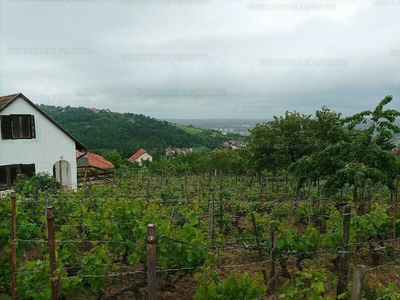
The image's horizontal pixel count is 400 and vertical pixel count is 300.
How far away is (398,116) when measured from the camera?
27.7ft

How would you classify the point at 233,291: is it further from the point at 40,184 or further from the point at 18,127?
the point at 18,127

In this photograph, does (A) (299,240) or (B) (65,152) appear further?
(B) (65,152)

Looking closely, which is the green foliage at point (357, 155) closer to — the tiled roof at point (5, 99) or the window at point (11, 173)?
the window at point (11, 173)

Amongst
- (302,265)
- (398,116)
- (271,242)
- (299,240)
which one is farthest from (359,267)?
(398,116)

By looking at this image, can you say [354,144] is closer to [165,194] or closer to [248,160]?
[165,194]

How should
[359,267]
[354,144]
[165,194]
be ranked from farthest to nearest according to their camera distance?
[165,194] < [354,144] < [359,267]

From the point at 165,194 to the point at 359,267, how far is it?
9.86 metres

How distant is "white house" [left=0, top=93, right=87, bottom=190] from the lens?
14.8 meters


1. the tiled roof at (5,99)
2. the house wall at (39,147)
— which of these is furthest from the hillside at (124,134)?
the tiled roof at (5,99)

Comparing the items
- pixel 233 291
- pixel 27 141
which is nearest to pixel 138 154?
pixel 27 141

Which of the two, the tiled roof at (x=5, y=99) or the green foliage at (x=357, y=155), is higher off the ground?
the tiled roof at (x=5, y=99)

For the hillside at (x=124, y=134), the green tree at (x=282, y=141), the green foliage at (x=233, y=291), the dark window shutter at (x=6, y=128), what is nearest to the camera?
the green foliage at (x=233, y=291)

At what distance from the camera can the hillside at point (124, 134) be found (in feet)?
194

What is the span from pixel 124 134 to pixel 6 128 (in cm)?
5301
